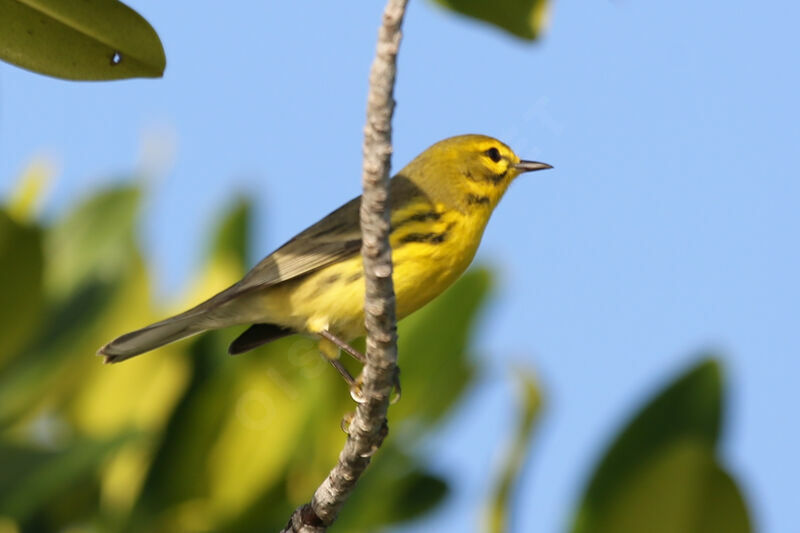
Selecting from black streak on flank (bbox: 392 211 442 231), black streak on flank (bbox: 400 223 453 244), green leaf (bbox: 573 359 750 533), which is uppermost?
black streak on flank (bbox: 392 211 442 231)

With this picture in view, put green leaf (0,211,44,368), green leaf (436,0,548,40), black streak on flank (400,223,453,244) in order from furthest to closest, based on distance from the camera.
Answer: green leaf (0,211,44,368) → black streak on flank (400,223,453,244) → green leaf (436,0,548,40)

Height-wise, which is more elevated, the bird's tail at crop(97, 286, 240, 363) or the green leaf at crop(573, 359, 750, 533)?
the green leaf at crop(573, 359, 750, 533)

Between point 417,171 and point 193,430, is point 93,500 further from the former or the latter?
point 417,171

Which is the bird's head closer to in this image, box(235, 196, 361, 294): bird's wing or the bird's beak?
the bird's beak

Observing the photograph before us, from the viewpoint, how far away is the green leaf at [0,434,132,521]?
15.0ft

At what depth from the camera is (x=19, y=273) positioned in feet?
15.7

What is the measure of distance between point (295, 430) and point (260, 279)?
945 millimetres

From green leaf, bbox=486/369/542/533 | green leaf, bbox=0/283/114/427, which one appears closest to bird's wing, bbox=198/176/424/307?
green leaf, bbox=486/369/542/533

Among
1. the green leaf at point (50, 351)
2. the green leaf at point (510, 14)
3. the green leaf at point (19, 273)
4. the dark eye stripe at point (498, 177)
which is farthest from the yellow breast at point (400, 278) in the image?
A: the green leaf at point (510, 14)

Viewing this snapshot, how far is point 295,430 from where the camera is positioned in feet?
16.7

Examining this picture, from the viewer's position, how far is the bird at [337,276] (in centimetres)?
432

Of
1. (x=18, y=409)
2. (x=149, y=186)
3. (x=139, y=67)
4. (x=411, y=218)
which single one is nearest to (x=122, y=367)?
(x=18, y=409)

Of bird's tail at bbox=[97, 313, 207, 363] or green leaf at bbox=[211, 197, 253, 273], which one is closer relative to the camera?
bird's tail at bbox=[97, 313, 207, 363]

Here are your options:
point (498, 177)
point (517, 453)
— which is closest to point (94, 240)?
point (498, 177)
